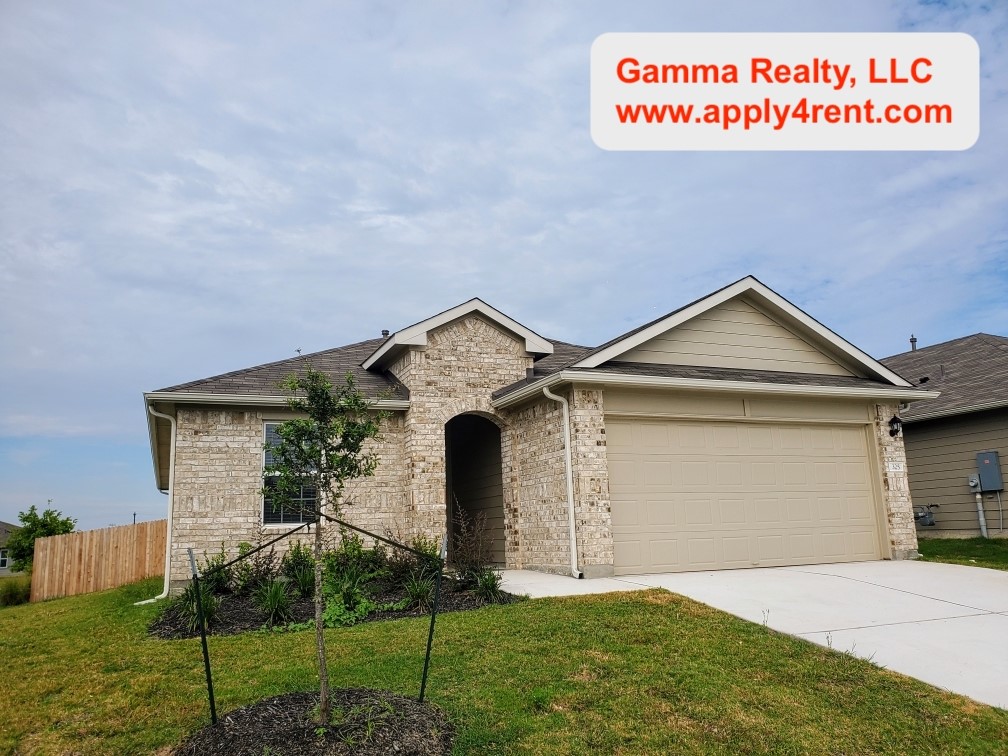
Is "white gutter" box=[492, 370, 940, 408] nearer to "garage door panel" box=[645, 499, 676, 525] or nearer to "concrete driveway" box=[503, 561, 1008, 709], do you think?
"garage door panel" box=[645, 499, 676, 525]

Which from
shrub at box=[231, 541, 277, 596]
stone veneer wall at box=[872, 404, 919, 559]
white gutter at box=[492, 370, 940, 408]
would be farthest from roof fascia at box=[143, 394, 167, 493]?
stone veneer wall at box=[872, 404, 919, 559]

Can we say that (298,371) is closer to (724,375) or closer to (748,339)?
(724,375)

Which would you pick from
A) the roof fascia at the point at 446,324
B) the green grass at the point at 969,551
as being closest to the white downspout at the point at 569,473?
the roof fascia at the point at 446,324

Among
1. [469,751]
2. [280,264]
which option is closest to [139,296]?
[280,264]

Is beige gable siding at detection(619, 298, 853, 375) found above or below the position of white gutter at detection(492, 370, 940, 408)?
above

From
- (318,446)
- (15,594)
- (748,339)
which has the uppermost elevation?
(748,339)

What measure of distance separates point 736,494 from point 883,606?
338cm

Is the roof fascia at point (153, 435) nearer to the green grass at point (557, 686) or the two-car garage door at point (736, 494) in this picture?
the green grass at point (557, 686)

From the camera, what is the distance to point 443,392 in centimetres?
1312

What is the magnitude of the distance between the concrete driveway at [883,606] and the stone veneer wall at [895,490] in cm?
64

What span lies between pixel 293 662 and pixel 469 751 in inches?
106

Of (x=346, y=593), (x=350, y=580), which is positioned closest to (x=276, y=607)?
(x=346, y=593)

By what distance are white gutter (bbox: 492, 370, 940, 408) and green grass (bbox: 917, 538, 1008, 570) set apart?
2.99m

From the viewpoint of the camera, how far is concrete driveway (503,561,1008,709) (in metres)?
6.79
